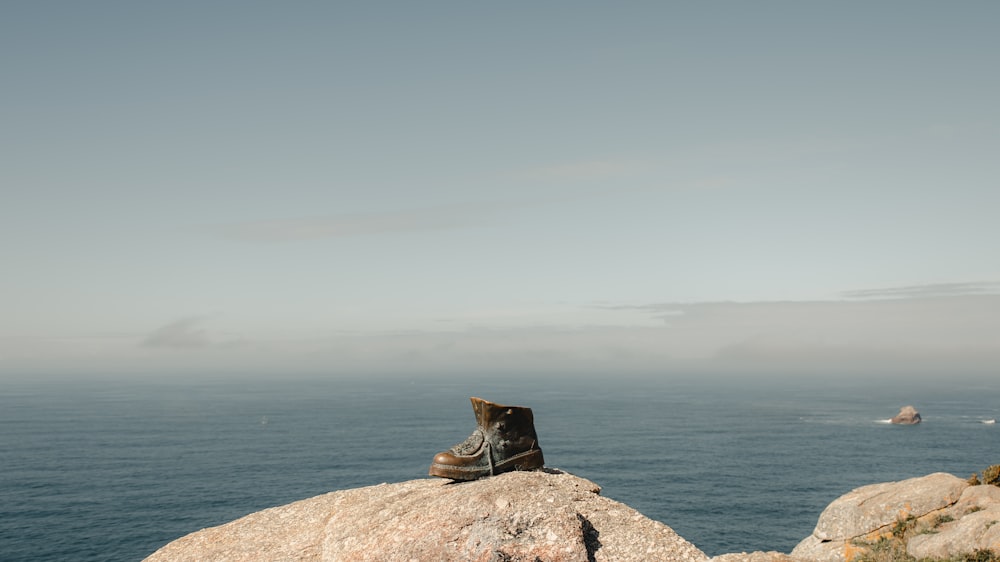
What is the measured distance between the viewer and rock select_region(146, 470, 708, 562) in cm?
1348

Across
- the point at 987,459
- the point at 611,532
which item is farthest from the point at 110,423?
the point at 987,459

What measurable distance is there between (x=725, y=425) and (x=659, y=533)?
14541 cm

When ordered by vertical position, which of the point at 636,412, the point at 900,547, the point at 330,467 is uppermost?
the point at 900,547

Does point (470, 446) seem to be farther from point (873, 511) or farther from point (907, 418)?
point (907, 418)

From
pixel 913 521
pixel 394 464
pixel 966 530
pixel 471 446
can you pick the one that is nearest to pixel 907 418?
pixel 394 464

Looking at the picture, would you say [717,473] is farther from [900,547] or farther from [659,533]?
[659,533]

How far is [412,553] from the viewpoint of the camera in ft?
45.0

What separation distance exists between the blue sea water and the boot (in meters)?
48.7

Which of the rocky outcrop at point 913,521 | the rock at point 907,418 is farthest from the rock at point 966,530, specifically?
the rock at point 907,418

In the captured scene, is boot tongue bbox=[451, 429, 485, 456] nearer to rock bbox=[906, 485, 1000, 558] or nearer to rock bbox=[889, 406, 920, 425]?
rock bbox=[906, 485, 1000, 558]

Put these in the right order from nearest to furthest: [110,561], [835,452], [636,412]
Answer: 1. [110,561]
2. [835,452]
3. [636,412]

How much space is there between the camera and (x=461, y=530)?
13844 millimetres

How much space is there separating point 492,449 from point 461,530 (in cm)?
379

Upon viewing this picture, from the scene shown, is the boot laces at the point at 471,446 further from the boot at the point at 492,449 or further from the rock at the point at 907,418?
the rock at the point at 907,418
